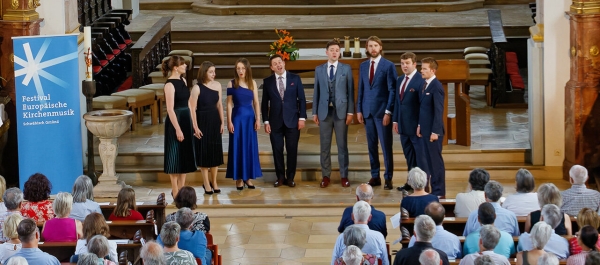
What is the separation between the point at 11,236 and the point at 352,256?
2.26m

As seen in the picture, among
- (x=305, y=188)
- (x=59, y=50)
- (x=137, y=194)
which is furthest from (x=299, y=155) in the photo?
(x=59, y=50)

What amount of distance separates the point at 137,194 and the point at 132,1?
8.53 m

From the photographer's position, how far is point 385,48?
16250 millimetres

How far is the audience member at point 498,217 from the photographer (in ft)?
24.9

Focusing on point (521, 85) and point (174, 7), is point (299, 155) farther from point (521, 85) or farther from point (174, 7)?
point (174, 7)

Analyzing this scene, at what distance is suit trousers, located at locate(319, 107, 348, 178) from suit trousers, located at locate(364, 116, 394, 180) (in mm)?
232

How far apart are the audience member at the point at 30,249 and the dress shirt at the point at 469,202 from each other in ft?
9.80

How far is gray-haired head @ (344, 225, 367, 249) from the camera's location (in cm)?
680

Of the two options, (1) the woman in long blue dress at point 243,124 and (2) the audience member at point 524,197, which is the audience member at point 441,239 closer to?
(2) the audience member at point 524,197

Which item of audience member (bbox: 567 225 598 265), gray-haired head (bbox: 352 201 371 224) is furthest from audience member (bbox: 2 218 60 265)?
→ audience member (bbox: 567 225 598 265)

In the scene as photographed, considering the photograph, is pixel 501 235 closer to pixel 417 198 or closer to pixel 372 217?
pixel 372 217

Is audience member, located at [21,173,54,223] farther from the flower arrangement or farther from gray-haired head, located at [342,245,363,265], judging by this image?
the flower arrangement

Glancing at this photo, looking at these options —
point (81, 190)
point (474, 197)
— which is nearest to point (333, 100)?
point (474, 197)

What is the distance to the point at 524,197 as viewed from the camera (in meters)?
8.02
